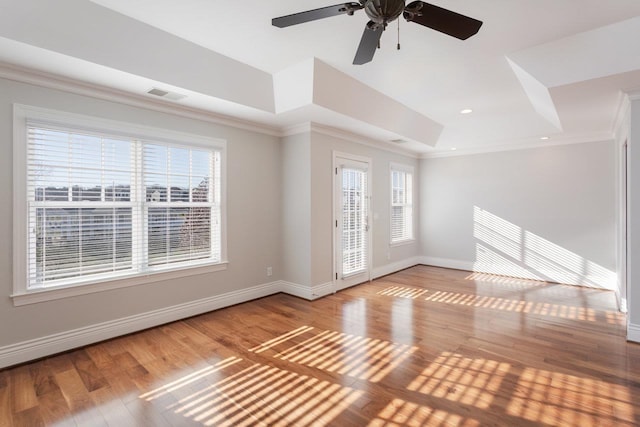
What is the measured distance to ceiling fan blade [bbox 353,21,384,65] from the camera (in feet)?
6.46

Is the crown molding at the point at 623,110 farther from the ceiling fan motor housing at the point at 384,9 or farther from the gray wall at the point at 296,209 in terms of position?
the gray wall at the point at 296,209

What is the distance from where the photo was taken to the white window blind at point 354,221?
5.08 meters

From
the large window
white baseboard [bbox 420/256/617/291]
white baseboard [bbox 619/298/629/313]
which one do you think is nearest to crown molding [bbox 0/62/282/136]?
the large window

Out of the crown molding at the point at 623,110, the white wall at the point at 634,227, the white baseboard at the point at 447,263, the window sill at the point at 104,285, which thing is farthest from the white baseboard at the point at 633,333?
the window sill at the point at 104,285

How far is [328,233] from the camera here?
4.76m

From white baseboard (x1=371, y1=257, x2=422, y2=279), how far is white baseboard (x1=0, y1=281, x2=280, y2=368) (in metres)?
2.36

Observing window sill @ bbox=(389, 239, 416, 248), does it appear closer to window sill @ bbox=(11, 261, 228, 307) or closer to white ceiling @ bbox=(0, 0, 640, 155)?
white ceiling @ bbox=(0, 0, 640, 155)

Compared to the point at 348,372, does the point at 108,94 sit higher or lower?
higher

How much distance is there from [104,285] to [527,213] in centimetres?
653

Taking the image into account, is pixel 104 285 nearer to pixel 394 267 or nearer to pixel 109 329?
pixel 109 329

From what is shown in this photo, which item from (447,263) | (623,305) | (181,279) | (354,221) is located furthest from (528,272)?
(181,279)

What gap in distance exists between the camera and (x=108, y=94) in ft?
10.3

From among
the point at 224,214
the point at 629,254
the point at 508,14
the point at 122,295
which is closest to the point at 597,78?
the point at 508,14

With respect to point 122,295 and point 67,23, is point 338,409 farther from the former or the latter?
point 67,23
